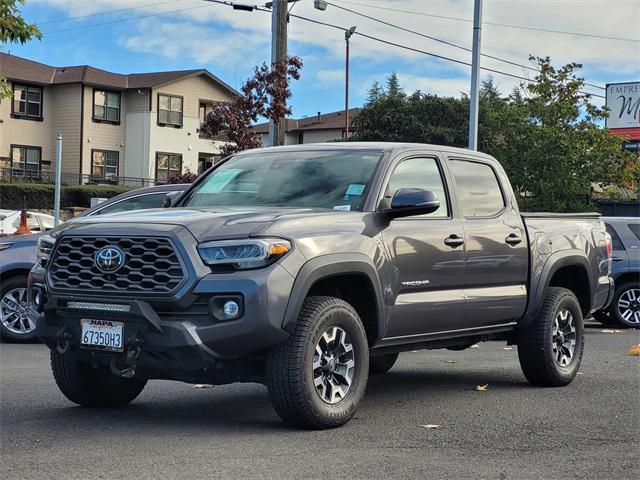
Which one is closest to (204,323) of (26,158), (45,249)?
(45,249)

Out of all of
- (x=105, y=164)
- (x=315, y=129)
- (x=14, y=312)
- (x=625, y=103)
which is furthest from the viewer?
(x=315, y=129)

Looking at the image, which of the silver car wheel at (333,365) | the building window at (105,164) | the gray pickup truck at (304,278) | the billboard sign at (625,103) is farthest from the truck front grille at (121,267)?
the building window at (105,164)

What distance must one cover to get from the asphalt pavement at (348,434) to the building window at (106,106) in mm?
43579

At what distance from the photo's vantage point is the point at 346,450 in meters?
5.61

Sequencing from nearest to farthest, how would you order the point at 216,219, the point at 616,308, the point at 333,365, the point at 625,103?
the point at 216,219 → the point at 333,365 → the point at 616,308 → the point at 625,103

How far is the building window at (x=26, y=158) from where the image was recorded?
48219 mm

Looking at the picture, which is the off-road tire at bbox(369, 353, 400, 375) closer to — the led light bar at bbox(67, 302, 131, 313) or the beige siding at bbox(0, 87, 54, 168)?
the led light bar at bbox(67, 302, 131, 313)

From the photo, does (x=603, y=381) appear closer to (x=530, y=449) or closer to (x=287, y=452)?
(x=530, y=449)

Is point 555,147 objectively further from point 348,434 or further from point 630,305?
point 348,434

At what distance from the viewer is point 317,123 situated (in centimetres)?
7606

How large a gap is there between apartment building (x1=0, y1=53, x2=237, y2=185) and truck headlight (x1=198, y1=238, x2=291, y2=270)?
43.0 meters

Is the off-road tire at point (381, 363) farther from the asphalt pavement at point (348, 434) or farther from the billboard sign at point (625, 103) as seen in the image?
the billboard sign at point (625, 103)

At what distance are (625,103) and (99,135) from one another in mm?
27162

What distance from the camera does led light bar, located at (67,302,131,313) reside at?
19.1 feet
